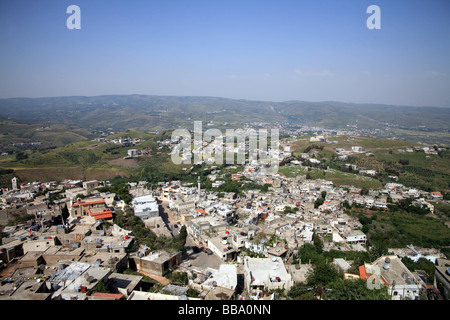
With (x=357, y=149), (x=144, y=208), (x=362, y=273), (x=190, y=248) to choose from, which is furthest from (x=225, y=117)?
(x=362, y=273)

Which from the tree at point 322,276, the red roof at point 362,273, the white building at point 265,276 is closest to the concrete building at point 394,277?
the red roof at point 362,273

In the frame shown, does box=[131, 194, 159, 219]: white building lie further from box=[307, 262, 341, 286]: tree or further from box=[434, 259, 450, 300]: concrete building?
box=[434, 259, 450, 300]: concrete building

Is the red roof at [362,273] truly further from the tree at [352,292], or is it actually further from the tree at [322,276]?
the tree at [352,292]

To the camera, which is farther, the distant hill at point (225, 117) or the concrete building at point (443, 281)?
the distant hill at point (225, 117)

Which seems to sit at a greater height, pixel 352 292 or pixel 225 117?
pixel 225 117

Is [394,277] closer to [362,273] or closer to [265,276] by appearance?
[362,273]

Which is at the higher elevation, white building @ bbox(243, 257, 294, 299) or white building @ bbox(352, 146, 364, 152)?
white building @ bbox(352, 146, 364, 152)

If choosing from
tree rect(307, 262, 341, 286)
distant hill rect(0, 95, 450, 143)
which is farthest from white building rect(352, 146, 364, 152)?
tree rect(307, 262, 341, 286)

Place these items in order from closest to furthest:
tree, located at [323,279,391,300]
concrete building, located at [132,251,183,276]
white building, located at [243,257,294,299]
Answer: tree, located at [323,279,391,300], white building, located at [243,257,294,299], concrete building, located at [132,251,183,276]

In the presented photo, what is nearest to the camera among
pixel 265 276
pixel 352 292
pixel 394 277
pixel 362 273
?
pixel 352 292

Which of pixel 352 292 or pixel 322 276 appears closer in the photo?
pixel 352 292

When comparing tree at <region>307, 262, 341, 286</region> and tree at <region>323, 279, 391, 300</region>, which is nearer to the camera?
tree at <region>323, 279, 391, 300</region>
